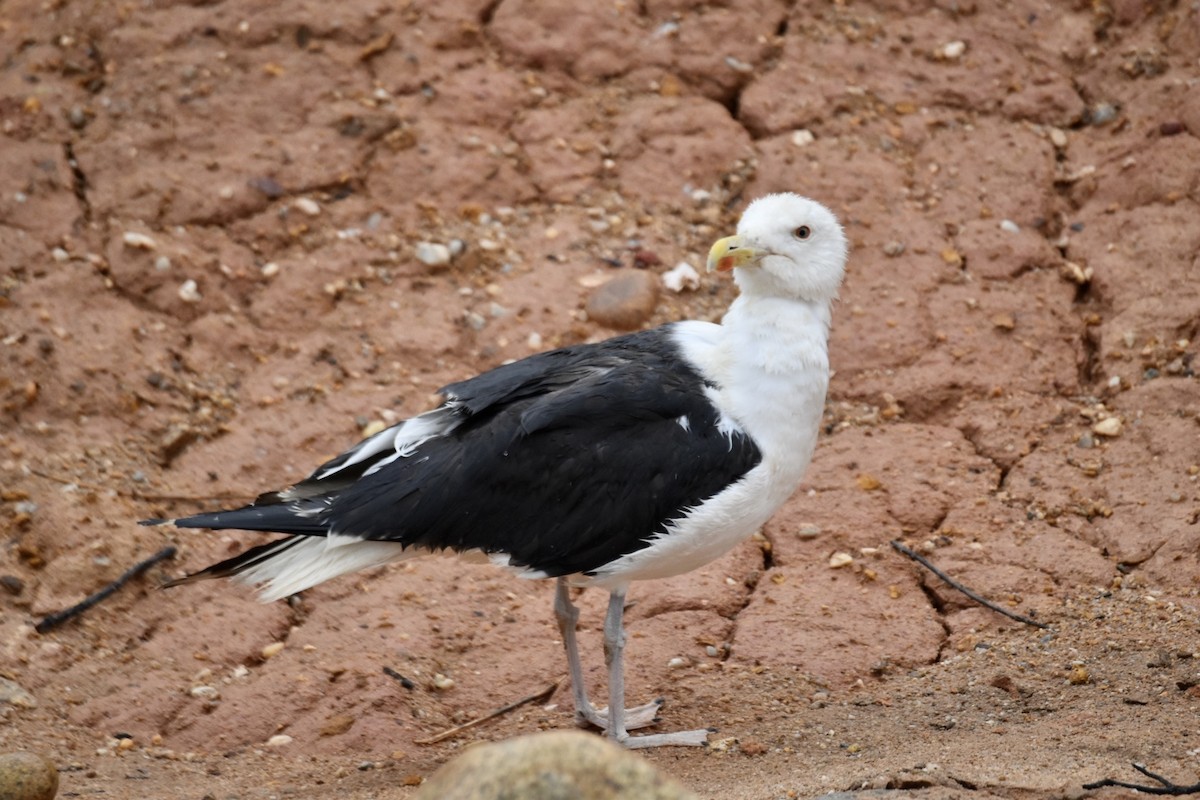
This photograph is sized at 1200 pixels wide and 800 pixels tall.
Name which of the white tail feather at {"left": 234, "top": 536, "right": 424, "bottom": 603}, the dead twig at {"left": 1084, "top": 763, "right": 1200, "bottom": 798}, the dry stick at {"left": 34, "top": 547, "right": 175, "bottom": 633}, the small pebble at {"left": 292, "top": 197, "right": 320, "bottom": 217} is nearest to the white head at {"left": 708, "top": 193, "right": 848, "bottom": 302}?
the white tail feather at {"left": 234, "top": 536, "right": 424, "bottom": 603}

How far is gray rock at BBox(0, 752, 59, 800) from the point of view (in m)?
4.00

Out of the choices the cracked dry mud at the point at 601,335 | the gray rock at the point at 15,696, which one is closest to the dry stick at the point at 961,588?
the cracked dry mud at the point at 601,335

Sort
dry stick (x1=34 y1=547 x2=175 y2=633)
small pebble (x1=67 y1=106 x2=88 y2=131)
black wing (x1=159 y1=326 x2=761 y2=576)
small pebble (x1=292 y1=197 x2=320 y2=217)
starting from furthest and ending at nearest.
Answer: small pebble (x1=67 y1=106 x2=88 y2=131), small pebble (x1=292 y1=197 x2=320 y2=217), dry stick (x1=34 y1=547 x2=175 y2=633), black wing (x1=159 y1=326 x2=761 y2=576)

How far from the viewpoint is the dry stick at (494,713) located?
4.82 m

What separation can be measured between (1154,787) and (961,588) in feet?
4.78

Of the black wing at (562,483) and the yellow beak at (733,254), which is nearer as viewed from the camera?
the black wing at (562,483)

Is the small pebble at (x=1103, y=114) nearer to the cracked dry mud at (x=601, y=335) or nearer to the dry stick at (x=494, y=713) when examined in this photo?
the cracked dry mud at (x=601, y=335)

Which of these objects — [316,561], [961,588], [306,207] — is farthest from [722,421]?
[306,207]

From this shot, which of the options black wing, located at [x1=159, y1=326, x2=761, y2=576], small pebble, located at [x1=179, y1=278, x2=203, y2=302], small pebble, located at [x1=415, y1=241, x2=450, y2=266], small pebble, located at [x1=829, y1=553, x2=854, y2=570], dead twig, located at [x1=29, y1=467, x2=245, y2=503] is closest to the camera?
black wing, located at [x1=159, y1=326, x2=761, y2=576]

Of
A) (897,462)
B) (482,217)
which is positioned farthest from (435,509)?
A: (482,217)

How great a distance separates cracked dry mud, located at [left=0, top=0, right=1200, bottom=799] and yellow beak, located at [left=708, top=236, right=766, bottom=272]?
4.34ft

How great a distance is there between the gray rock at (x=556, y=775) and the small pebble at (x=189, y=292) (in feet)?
12.7

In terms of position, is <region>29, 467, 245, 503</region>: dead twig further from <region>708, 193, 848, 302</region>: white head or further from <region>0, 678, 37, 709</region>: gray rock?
<region>708, 193, 848, 302</region>: white head

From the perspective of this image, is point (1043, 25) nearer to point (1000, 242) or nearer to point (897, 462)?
point (1000, 242)
